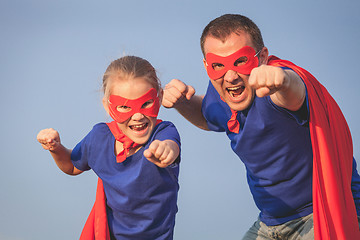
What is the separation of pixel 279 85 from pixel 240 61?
0.65m

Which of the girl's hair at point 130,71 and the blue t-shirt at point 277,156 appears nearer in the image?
the blue t-shirt at point 277,156

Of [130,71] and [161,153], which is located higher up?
[130,71]

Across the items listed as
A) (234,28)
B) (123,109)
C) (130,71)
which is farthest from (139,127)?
(234,28)

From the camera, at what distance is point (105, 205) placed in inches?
121

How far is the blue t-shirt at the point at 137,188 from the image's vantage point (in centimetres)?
283

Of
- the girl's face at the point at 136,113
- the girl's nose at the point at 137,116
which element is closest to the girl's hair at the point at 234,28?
the girl's face at the point at 136,113

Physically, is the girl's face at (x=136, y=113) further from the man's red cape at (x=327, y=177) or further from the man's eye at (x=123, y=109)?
the man's red cape at (x=327, y=177)

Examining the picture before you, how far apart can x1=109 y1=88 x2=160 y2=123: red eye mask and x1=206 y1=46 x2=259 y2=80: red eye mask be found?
0.39 m

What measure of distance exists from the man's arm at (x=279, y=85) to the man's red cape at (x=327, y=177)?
0.13 meters

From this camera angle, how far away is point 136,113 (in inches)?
113

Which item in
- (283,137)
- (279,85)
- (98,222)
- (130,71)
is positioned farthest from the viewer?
(98,222)

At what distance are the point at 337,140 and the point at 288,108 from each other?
1.15ft

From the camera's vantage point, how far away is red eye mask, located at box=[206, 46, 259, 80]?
2732mm

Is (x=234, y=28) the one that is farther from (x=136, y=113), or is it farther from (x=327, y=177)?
(x=327, y=177)
